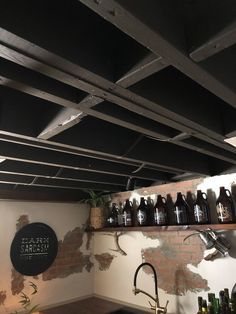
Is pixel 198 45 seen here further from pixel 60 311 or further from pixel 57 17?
pixel 60 311

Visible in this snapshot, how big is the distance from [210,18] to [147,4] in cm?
15

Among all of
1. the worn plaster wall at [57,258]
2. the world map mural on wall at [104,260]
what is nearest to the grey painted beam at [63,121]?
the worn plaster wall at [57,258]

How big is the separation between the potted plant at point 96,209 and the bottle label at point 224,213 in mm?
1266

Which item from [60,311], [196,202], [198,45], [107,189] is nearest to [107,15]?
[198,45]

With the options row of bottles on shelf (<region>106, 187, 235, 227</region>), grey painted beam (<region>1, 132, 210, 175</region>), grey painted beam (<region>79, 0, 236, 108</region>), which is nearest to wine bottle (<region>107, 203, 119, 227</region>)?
row of bottles on shelf (<region>106, 187, 235, 227</region>)

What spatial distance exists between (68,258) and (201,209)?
4.93 ft

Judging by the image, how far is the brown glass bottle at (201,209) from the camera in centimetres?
193

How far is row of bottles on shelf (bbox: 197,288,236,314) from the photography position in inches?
63.5

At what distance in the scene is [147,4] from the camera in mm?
528

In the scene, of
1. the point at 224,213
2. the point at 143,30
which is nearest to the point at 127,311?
the point at 224,213

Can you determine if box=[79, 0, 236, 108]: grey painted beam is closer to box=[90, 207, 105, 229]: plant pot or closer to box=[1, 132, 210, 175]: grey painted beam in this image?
box=[1, 132, 210, 175]: grey painted beam

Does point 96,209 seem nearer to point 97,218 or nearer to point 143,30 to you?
point 97,218

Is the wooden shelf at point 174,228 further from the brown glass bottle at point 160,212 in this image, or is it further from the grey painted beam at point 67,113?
the grey painted beam at point 67,113

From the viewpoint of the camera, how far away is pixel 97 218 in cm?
272
